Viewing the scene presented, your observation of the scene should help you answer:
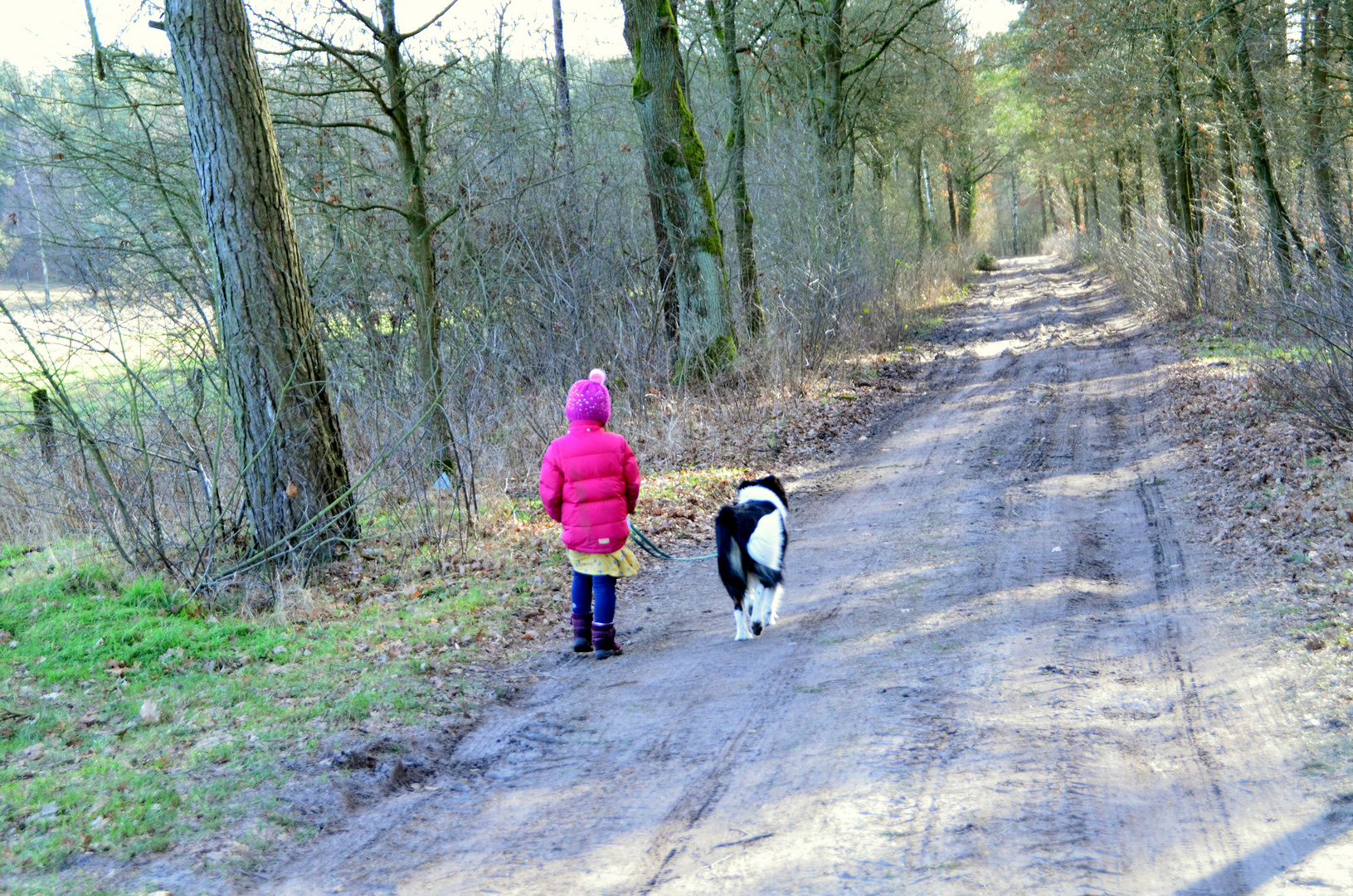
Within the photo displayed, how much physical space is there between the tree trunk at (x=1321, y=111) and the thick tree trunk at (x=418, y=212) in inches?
458

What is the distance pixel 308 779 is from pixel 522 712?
49.3 inches

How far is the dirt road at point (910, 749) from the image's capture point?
11.8 feet

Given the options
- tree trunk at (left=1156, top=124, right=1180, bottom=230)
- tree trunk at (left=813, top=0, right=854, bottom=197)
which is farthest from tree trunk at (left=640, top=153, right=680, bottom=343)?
tree trunk at (left=1156, top=124, right=1180, bottom=230)

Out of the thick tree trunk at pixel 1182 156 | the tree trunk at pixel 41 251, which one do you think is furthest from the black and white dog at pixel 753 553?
the thick tree trunk at pixel 1182 156

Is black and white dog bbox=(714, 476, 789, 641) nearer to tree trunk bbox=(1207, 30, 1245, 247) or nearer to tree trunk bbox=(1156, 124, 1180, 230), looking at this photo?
tree trunk bbox=(1207, 30, 1245, 247)

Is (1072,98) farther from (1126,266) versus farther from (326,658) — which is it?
(326,658)

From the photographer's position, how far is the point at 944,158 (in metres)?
43.2

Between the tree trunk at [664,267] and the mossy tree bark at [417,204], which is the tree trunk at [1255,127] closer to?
the tree trunk at [664,267]

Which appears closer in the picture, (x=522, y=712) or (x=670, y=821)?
(x=670, y=821)

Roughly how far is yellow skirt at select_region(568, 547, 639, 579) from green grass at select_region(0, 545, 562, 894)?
100 centimetres

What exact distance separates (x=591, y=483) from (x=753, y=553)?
3.79 feet

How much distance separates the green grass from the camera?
14.3ft

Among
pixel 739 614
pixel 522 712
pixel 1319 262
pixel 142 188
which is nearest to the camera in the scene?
pixel 522 712

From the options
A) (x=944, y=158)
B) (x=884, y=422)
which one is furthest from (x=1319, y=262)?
(x=944, y=158)
